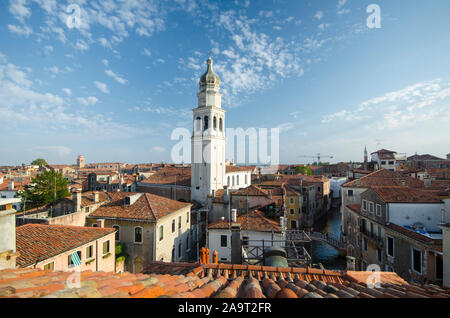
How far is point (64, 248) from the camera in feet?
32.6

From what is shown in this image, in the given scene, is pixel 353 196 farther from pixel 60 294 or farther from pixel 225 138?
pixel 60 294

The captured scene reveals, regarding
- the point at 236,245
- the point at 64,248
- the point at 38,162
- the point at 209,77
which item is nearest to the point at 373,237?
the point at 236,245

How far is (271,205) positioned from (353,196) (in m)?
10.7

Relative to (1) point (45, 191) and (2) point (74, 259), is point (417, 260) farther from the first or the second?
(1) point (45, 191)

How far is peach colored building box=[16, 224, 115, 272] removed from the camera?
9005 millimetres

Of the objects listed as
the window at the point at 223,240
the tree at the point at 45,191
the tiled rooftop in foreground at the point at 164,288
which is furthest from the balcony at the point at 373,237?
the tree at the point at 45,191

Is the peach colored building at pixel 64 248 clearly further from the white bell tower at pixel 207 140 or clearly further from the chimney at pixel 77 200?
the white bell tower at pixel 207 140

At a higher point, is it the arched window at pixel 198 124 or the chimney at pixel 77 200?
the arched window at pixel 198 124

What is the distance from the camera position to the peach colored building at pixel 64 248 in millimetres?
9005

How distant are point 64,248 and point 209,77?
2577 cm

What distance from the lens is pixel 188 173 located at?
35938mm

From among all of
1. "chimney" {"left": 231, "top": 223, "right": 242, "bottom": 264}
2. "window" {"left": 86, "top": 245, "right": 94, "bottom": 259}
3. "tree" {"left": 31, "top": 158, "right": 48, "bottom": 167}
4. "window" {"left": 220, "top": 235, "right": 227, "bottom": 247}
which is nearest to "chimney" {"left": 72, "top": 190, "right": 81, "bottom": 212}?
"window" {"left": 86, "top": 245, "right": 94, "bottom": 259}

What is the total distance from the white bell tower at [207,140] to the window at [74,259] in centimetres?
1852
